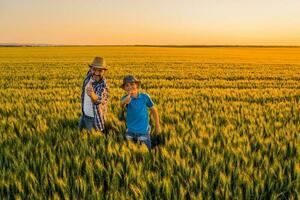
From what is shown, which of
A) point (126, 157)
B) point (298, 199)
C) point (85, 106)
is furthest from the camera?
point (85, 106)

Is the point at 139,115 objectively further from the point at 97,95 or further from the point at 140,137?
the point at 97,95

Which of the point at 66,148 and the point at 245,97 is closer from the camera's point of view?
the point at 66,148

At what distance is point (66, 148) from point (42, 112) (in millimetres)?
3255

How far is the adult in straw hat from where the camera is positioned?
17.8ft

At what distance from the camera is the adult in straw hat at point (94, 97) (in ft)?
17.8

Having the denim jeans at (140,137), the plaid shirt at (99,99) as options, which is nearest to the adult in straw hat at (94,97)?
the plaid shirt at (99,99)

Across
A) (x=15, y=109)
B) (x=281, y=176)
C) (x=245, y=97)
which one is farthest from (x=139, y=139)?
(x=245, y=97)

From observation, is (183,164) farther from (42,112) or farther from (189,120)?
(42,112)

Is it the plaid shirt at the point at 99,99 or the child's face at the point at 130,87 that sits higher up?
the child's face at the point at 130,87

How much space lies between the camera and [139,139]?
5.15 m

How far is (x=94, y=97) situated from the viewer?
17.8 ft

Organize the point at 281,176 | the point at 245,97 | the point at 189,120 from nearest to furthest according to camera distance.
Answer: the point at 281,176
the point at 189,120
the point at 245,97

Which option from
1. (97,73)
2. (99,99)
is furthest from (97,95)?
(97,73)

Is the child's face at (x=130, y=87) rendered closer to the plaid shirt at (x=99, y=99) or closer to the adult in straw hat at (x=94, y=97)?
the adult in straw hat at (x=94, y=97)
